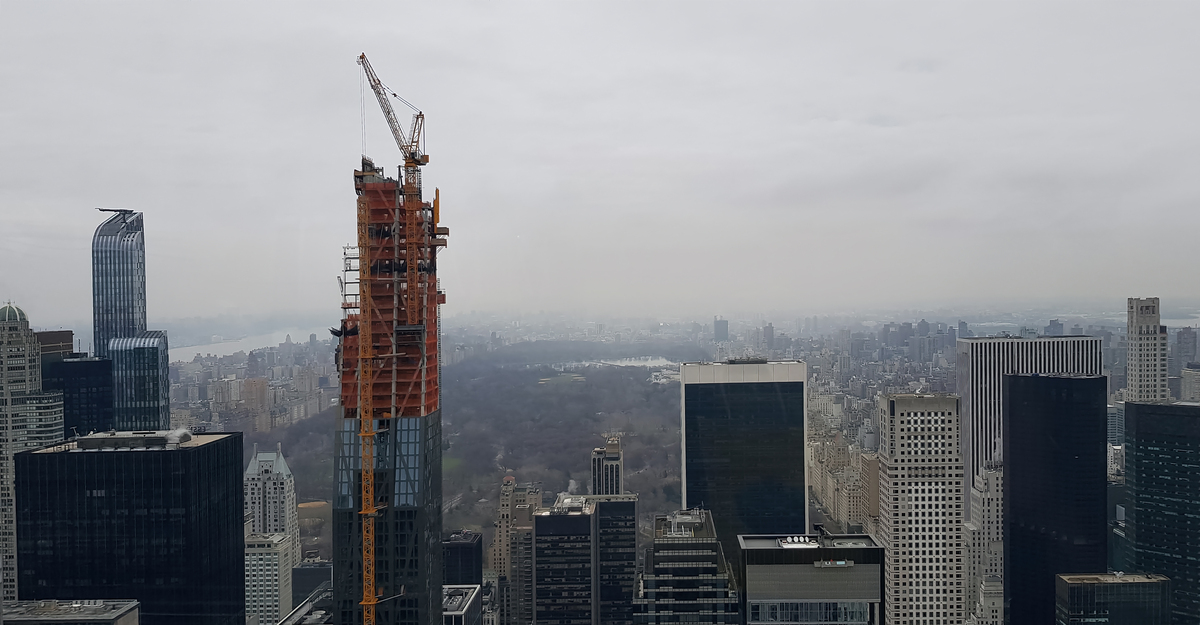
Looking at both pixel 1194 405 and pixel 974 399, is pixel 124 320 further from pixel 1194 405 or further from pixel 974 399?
pixel 1194 405

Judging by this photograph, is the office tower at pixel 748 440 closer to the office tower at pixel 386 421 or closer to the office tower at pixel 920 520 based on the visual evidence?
the office tower at pixel 920 520

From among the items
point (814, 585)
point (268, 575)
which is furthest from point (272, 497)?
point (814, 585)

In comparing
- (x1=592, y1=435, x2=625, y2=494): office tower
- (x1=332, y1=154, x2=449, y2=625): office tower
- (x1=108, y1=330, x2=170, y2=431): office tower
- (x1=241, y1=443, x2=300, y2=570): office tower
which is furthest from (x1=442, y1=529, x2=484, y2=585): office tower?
(x1=108, y1=330, x2=170, y2=431): office tower

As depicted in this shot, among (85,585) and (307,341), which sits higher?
(307,341)

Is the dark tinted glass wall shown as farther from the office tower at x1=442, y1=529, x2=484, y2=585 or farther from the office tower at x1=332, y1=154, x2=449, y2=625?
the office tower at x1=332, y1=154, x2=449, y2=625

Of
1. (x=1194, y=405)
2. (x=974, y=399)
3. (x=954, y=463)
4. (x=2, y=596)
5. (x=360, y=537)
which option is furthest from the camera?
(x=974, y=399)

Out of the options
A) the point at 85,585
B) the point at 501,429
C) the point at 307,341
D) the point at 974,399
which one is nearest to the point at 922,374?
the point at 974,399
